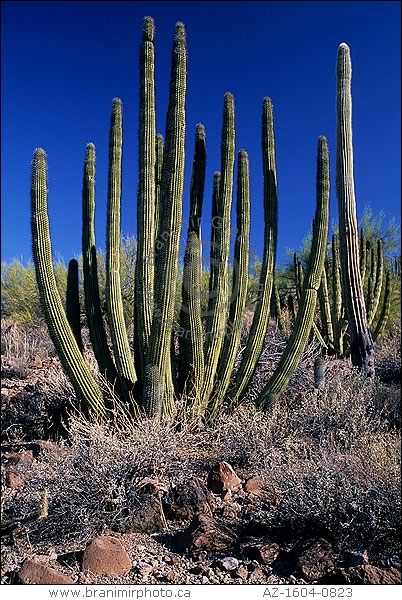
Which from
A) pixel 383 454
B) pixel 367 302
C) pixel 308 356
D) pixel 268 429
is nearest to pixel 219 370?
pixel 268 429

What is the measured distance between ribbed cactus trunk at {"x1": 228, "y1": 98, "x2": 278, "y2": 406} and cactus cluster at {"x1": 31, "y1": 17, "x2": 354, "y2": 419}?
1 cm

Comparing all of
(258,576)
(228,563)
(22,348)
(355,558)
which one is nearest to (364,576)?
(355,558)

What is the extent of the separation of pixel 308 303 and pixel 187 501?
3507 millimetres

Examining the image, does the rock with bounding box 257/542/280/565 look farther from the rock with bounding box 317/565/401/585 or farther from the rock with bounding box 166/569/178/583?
the rock with bounding box 166/569/178/583

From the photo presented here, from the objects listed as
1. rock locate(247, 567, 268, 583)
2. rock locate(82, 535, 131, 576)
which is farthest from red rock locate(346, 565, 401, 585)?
rock locate(82, 535, 131, 576)

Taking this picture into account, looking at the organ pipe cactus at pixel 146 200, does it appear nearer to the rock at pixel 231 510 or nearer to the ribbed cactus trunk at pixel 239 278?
the ribbed cactus trunk at pixel 239 278

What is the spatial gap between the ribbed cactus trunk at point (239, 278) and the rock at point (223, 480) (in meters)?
2.10

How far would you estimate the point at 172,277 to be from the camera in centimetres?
725

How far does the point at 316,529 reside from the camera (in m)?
4.80

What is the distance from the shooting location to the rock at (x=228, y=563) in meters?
4.52

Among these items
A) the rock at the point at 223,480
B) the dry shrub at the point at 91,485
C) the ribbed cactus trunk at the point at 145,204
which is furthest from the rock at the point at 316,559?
the ribbed cactus trunk at the point at 145,204

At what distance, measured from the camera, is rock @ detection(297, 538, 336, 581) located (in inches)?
171

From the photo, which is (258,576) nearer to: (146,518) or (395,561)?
(395,561)
